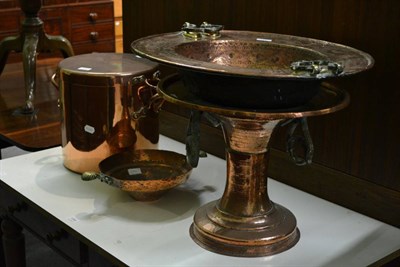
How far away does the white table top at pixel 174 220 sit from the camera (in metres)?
1.12

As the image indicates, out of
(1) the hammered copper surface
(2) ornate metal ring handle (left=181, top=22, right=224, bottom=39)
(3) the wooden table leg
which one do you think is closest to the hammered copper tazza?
(2) ornate metal ring handle (left=181, top=22, right=224, bottom=39)

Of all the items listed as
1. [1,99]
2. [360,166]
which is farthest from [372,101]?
[1,99]

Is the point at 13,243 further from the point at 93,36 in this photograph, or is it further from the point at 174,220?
the point at 93,36

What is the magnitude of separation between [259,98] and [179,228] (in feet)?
1.11

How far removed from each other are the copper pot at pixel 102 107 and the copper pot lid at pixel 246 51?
20 centimetres

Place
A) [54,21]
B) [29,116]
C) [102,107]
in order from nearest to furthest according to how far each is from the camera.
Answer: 1. [102,107]
2. [29,116]
3. [54,21]

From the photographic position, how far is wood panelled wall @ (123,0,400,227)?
3.85 feet

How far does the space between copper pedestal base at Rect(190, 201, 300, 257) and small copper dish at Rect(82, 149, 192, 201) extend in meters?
0.12

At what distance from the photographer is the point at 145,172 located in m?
1.41

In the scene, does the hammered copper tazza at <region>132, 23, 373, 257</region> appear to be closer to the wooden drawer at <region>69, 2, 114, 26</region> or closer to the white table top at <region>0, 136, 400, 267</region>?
the white table top at <region>0, 136, 400, 267</region>

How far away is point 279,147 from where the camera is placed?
4.66 feet

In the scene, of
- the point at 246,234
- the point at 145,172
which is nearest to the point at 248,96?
the point at 246,234

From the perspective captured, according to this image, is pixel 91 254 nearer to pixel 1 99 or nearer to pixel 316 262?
pixel 316 262

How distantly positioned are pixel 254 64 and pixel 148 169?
0.36 m
